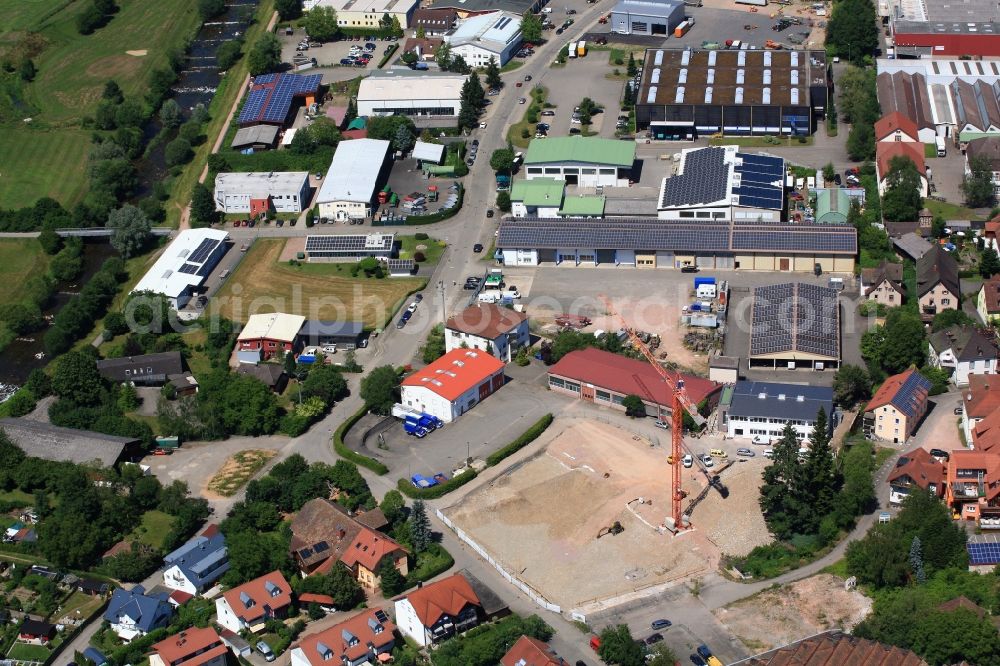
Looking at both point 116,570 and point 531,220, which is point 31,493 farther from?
point 531,220

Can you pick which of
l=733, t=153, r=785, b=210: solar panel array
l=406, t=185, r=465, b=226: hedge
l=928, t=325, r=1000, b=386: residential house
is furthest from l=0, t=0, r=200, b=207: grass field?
l=928, t=325, r=1000, b=386: residential house

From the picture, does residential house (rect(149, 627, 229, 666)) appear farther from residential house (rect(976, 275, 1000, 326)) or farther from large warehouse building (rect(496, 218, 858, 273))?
residential house (rect(976, 275, 1000, 326))

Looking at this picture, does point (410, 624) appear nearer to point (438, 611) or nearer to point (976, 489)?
point (438, 611)

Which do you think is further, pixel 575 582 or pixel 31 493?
pixel 31 493

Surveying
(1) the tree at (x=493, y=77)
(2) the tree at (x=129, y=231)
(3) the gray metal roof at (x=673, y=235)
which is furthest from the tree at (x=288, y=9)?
(3) the gray metal roof at (x=673, y=235)

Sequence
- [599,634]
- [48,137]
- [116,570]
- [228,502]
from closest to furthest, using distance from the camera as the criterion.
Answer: [599,634] < [116,570] < [228,502] < [48,137]

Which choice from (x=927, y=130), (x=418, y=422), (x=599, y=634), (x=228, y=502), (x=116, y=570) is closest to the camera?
(x=599, y=634)

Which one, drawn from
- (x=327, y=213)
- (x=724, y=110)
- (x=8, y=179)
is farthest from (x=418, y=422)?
(x=8, y=179)
